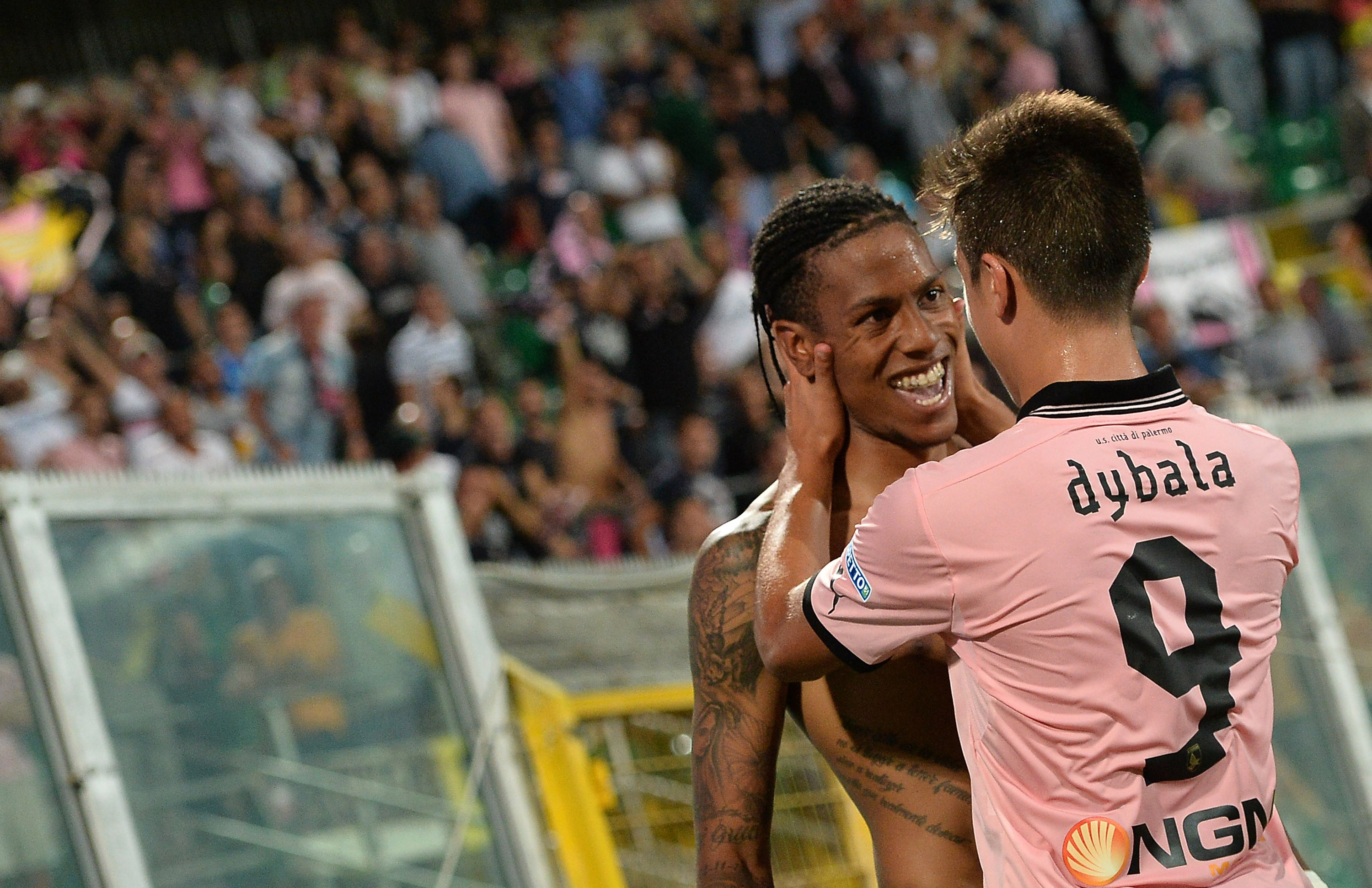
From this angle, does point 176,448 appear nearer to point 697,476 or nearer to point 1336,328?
point 697,476

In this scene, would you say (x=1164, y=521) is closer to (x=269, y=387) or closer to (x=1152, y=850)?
(x=1152, y=850)

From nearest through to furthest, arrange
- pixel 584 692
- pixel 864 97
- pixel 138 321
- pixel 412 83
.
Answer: pixel 584 692, pixel 138 321, pixel 412 83, pixel 864 97

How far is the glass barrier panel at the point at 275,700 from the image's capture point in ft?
11.9

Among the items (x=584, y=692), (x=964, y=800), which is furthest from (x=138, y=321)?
(x=964, y=800)

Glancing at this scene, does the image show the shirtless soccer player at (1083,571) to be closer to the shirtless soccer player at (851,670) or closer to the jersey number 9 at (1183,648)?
the jersey number 9 at (1183,648)

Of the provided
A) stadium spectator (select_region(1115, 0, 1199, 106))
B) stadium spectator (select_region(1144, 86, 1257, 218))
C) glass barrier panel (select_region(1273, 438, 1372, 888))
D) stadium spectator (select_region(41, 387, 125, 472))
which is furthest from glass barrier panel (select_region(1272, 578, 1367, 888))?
stadium spectator (select_region(1115, 0, 1199, 106))

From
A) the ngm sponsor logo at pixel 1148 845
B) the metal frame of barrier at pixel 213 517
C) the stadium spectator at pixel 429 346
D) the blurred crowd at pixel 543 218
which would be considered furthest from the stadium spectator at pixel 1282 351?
the ngm sponsor logo at pixel 1148 845

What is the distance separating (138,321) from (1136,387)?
701cm

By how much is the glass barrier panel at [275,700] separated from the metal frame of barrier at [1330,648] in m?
2.99

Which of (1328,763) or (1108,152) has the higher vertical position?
(1108,152)

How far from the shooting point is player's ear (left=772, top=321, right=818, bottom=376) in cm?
245

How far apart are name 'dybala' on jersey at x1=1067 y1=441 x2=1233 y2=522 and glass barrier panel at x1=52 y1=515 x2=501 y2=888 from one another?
252cm

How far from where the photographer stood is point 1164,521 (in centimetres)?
191

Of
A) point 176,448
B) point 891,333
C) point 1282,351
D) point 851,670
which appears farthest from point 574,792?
point 1282,351
